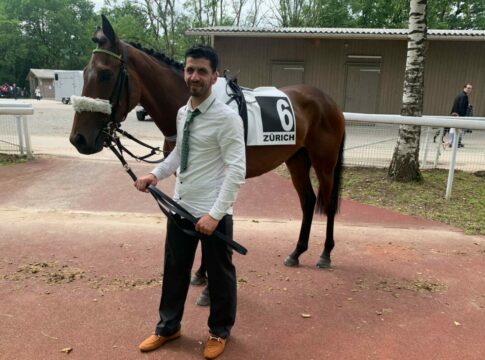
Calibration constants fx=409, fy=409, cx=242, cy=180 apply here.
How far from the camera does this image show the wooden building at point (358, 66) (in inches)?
631

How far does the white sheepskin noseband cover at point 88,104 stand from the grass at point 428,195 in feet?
14.9

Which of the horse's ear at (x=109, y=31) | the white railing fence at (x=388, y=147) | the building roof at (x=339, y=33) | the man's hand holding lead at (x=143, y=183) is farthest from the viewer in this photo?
the building roof at (x=339, y=33)

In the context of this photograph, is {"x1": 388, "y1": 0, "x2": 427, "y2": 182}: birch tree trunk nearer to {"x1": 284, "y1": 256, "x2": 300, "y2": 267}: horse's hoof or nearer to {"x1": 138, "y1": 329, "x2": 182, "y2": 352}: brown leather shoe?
{"x1": 284, "y1": 256, "x2": 300, "y2": 267}: horse's hoof

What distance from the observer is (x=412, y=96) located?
685cm

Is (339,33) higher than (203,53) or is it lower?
higher

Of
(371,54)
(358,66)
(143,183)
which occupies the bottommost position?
(143,183)

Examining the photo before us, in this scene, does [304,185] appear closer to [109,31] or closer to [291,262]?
[291,262]

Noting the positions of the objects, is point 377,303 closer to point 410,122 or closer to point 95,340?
point 95,340

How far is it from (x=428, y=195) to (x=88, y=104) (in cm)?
548

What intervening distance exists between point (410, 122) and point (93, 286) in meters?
5.11

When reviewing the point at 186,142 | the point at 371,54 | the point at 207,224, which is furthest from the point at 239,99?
the point at 371,54

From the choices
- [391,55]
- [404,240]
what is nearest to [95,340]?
[404,240]

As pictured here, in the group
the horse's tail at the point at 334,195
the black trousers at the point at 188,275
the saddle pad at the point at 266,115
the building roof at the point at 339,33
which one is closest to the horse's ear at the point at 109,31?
the saddle pad at the point at 266,115

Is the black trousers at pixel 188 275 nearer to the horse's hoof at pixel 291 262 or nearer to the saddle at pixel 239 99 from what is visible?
the saddle at pixel 239 99
